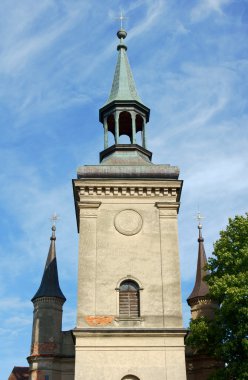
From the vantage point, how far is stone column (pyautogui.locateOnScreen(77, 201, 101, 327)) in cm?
2498

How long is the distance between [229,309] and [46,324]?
10.9 meters

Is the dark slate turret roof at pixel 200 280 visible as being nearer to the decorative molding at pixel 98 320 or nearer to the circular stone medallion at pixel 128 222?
the circular stone medallion at pixel 128 222

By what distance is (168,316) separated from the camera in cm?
2492

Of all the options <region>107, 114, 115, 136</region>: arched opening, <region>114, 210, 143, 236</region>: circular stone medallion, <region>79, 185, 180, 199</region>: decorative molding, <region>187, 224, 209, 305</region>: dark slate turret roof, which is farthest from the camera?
<region>187, 224, 209, 305</region>: dark slate turret roof

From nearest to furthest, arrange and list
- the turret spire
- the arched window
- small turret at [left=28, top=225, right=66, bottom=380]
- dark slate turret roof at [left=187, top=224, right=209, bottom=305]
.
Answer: the arched window → small turret at [left=28, top=225, right=66, bottom=380] → the turret spire → dark slate turret roof at [left=187, top=224, right=209, bottom=305]

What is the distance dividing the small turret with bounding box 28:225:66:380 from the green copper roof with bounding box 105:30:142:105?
1113cm

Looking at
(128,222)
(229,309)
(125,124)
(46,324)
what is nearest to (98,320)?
(128,222)

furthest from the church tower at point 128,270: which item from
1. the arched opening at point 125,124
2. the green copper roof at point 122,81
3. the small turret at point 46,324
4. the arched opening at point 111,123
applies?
the small turret at point 46,324

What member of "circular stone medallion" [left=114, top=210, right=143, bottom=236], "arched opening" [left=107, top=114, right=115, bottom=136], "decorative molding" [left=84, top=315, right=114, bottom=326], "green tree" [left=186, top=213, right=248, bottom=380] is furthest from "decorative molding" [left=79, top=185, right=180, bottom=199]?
"decorative molding" [left=84, top=315, right=114, bottom=326]

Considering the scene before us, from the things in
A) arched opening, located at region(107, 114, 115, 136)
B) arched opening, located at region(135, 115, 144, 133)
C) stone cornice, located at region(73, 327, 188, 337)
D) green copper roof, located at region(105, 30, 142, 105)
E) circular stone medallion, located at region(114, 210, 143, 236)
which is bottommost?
stone cornice, located at region(73, 327, 188, 337)

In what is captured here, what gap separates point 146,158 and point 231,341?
10.5 m

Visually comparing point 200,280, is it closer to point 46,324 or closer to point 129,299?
point 129,299

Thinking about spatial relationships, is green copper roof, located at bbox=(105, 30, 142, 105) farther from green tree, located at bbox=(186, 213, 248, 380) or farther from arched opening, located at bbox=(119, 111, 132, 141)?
green tree, located at bbox=(186, 213, 248, 380)

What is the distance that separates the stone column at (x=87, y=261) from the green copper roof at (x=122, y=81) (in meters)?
7.56
